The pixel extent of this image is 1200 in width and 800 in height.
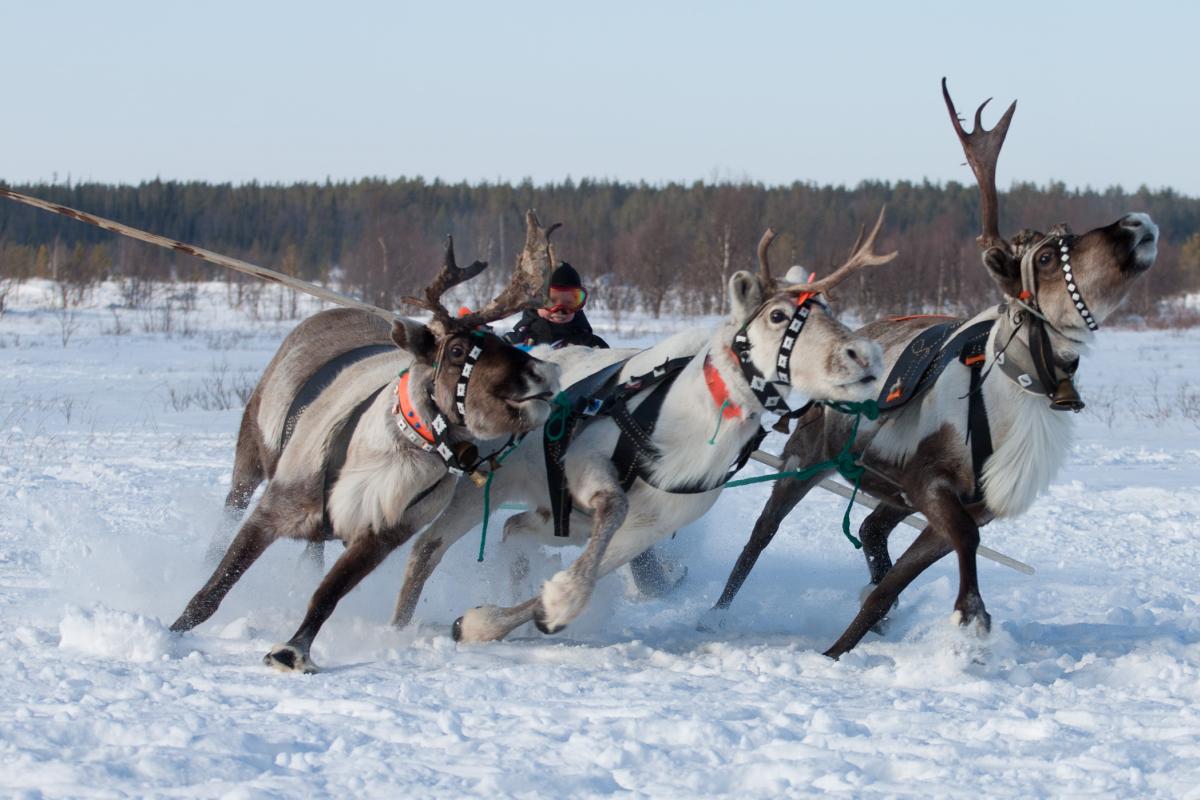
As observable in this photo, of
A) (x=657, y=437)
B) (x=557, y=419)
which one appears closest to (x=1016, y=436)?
(x=657, y=437)

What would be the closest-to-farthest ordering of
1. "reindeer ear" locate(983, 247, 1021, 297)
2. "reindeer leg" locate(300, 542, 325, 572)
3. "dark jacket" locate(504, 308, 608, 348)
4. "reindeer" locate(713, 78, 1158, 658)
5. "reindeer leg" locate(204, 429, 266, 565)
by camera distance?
"reindeer" locate(713, 78, 1158, 658)
"reindeer ear" locate(983, 247, 1021, 297)
"reindeer leg" locate(300, 542, 325, 572)
"reindeer leg" locate(204, 429, 266, 565)
"dark jacket" locate(504, 308, 608, 348)

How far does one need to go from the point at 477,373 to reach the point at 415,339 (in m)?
0.28

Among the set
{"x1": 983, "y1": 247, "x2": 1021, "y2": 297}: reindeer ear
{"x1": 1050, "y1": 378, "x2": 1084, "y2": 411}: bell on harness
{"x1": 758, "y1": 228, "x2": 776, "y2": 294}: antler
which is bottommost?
{"x1": 1050, "y1": 378, "x2": 1084, "y2": 411}: bell on harness

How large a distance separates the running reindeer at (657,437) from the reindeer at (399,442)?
37 cm

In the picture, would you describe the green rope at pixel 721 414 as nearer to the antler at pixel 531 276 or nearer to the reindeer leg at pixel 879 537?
the antler at pixel 531 276

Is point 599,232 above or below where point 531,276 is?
above

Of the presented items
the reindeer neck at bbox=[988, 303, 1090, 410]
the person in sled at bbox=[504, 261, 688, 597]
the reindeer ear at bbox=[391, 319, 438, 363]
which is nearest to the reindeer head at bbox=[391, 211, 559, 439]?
the reindeer ear at bbox=[391, 319, 438, 363]

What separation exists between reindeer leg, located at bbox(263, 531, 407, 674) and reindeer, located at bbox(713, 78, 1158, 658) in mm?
1853

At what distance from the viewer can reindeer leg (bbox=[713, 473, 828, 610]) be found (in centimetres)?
650

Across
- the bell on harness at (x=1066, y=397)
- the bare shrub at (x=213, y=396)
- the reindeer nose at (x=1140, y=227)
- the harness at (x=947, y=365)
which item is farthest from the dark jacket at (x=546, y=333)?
the bare shrub at (x=213, y=396)

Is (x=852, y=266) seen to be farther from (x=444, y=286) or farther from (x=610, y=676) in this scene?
(x=610, y=676)

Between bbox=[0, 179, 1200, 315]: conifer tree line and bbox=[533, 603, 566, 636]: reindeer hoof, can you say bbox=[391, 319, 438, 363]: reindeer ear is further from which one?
bbox=[0, 179, 1200, 315]: conifer tree line

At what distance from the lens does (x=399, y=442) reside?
17.3 ft

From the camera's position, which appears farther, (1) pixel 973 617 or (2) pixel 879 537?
(2) pixel 879 537
